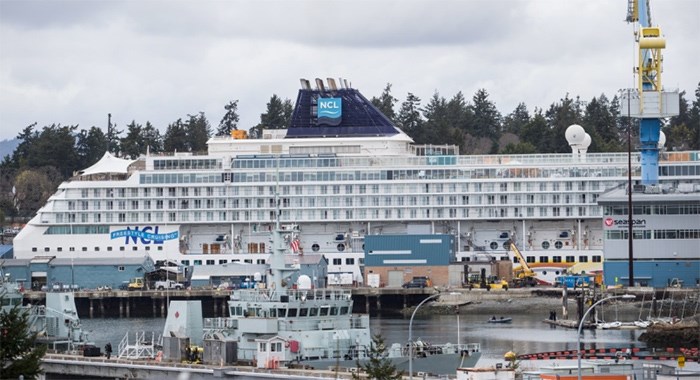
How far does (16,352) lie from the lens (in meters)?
55.1

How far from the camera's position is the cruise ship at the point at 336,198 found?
5551 inches

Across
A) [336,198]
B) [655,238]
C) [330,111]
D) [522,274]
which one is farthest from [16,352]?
[330,111]

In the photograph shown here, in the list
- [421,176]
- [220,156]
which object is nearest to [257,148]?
[220,156]

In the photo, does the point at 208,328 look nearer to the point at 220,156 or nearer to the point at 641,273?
the point at 641,273

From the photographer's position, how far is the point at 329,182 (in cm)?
14300

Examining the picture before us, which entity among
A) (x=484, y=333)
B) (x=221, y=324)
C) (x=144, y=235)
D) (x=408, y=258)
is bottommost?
(x=484, y=333)

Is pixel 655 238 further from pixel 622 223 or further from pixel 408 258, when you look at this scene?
pixel 408 258

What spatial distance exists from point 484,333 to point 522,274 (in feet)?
106

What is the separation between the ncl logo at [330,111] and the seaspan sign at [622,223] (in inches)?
1122

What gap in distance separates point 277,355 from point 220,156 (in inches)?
3091

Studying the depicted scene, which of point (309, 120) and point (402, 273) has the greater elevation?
point (309, 120)

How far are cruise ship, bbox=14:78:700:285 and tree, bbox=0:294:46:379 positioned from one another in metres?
83.0

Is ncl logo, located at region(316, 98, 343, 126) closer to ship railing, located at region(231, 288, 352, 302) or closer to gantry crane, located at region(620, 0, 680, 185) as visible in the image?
gantry crane, located at region(620, 0, 680, 185)

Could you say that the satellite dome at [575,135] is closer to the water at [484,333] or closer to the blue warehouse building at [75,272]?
the water at [484,333]
